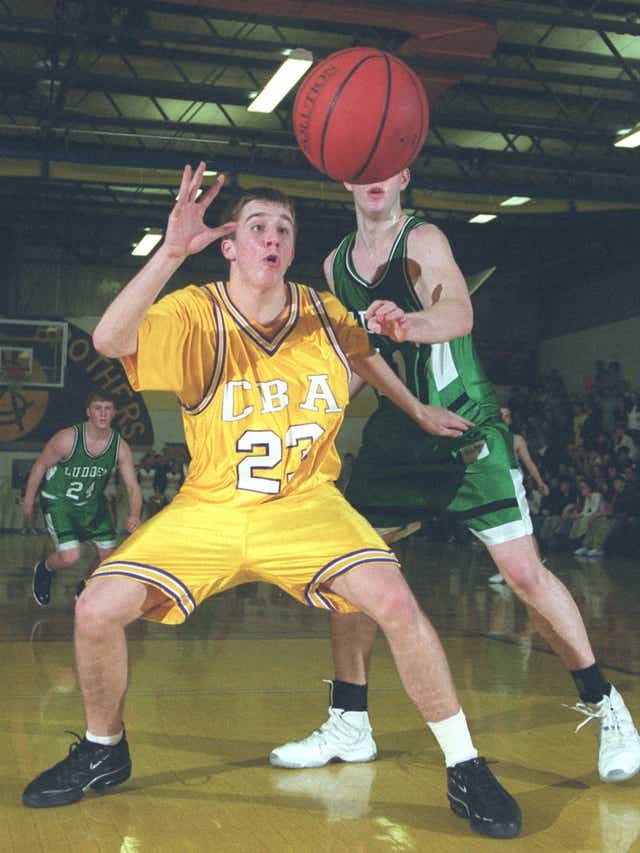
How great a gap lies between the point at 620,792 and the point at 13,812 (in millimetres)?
1741

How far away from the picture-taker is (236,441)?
10.2 ft

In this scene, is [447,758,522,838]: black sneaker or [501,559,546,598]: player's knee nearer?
[447,758,522,838]: black sneaker

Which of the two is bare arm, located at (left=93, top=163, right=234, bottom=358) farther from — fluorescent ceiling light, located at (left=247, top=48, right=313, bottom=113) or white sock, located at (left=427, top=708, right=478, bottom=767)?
fluorescent ceiling light, located at (left=247, top=48, right=313, bottom=113)

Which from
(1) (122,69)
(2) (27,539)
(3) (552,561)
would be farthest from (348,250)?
(2) (27,539)

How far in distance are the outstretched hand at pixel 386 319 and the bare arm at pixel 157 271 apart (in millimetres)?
473

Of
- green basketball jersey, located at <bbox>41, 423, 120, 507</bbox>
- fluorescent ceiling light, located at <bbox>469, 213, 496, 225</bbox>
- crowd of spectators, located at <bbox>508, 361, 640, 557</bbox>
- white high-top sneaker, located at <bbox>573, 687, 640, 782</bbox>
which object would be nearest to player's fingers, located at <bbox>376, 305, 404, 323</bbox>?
white high-top sneaker, located at <bbox>573, 687, 640, 782</bbox>

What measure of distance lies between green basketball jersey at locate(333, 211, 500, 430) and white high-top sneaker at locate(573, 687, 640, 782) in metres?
0.98

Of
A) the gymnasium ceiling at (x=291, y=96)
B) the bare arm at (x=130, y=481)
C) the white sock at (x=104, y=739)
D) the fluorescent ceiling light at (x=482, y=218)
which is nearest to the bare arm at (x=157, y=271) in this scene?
the white sock at (x=104, y=739)

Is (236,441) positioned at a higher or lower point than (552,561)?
higher

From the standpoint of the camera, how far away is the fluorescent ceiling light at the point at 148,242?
1919 cm

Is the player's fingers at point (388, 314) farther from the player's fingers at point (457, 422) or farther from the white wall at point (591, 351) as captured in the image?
the white wall at point (591, 351)

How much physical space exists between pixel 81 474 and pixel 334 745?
15.6 feet

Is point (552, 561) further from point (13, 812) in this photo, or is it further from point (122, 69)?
point (13, 812)

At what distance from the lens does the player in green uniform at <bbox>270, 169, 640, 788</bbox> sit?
3512 millimetres
